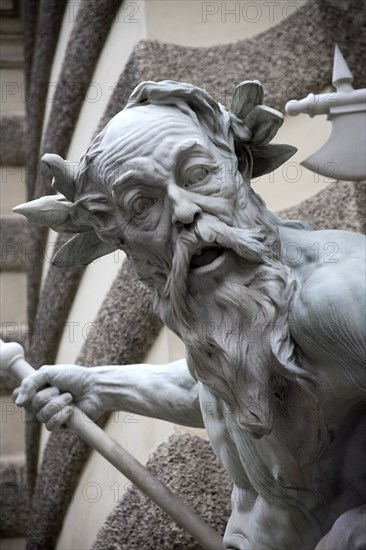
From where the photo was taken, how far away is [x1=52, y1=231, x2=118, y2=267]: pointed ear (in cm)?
183

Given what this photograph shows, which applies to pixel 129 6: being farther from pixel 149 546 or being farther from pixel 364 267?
pixel 364 267

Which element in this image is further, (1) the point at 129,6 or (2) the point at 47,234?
(2) the point at 47,234

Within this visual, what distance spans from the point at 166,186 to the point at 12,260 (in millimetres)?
2336

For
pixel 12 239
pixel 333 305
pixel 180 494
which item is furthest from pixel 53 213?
pixel 12 239

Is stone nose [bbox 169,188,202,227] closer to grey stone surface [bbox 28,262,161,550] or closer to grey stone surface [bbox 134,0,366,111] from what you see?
grey stone surface [bbox 28,262,161,550]

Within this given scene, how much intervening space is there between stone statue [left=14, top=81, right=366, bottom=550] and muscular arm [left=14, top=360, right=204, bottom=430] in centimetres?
16

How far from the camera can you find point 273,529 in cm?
181

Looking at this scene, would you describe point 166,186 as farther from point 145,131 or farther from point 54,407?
point 54,407

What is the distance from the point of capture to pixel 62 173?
5.64ft

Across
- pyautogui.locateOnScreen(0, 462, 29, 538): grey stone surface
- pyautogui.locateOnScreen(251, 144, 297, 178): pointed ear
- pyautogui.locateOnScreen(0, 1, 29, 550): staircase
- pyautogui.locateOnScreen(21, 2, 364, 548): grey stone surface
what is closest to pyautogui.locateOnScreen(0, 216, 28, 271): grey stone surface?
pyautogui.locateOnScreen(0, 1, 29, 550): staircase

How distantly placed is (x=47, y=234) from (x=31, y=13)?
728mm

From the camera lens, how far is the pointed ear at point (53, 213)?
175 cm

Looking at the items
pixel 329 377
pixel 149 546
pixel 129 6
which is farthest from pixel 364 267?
pixel 129 6

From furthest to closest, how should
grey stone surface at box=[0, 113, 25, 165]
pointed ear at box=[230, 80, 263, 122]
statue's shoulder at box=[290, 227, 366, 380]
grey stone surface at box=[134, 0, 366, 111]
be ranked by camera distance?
1. grey stone surface at box=[0, 113, 25, 165]
2. grey stone surface at box=[134, 0, 366, 111]
3. pointed ear at box=[230, 80, 263, 122]
4. statue's shoulder at box=[290, 227, 366, 380]
